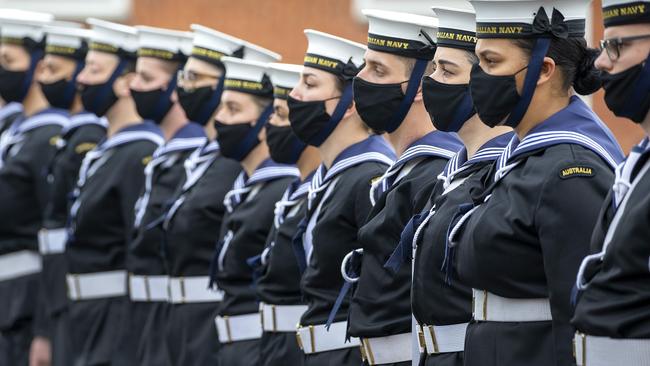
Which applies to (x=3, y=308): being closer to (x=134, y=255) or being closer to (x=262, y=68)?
(x=134, y=255)

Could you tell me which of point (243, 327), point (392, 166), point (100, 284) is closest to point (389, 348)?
point (392, 166)

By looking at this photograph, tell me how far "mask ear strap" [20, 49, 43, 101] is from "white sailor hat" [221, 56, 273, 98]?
382cm

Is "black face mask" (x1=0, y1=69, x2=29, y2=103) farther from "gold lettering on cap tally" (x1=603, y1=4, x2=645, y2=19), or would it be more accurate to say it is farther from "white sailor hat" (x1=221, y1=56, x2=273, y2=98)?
"gold lettering on cap tally" (x1=603, y1=4, x2=645, y2=19)

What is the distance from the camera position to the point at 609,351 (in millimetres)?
4430

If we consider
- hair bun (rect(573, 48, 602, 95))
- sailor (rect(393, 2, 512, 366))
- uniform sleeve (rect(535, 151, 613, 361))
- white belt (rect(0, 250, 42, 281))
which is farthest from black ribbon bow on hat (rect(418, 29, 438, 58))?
white belt (rect(0, 250, 42, 281))

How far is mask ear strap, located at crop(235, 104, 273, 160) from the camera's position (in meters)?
8.22

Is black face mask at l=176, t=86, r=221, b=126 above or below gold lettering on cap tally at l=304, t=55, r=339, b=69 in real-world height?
below

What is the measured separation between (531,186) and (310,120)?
2.25 meters

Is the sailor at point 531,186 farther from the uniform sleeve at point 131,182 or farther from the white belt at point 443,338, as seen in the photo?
the uniform sleeve at point 131,182

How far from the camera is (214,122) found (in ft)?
27.6

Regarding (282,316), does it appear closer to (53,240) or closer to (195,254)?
(195,254)

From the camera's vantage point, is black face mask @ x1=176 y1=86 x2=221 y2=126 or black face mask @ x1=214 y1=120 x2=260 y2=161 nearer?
black face mask @ x1=214 y1=120 x2=260 y2=161

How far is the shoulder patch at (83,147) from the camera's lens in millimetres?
10562

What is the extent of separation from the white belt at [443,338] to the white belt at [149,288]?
11.7 ft
